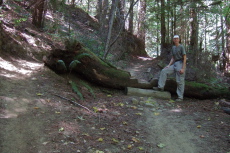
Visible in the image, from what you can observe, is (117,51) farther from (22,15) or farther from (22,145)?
(22,145)

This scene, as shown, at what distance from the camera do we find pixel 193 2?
11062 mm

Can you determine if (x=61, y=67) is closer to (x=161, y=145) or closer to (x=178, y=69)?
(x=178, y=69)

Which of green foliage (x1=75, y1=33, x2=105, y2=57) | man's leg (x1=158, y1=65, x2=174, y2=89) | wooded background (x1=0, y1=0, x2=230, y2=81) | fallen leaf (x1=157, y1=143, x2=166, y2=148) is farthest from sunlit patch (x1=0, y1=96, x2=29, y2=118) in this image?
green foliage (x1=75, y1=33, x2=105, y2=57)

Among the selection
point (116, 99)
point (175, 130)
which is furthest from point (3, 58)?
point (175, 130)

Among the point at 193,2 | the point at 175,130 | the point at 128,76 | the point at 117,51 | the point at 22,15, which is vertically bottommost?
the point at 175,130

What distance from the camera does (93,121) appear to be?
4.75 meters

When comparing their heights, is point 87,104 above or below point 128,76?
below

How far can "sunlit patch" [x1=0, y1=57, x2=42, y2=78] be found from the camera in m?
6.16

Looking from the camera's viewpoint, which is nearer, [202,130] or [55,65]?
[202,130]

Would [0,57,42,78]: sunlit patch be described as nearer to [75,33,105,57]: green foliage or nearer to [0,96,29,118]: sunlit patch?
[0,96,29,118]: sunlit patch

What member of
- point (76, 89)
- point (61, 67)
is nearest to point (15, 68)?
point (61, 67)

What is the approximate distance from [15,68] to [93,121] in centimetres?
392

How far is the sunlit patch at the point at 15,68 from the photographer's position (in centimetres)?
616

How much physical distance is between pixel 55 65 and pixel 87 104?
7.90 feet
